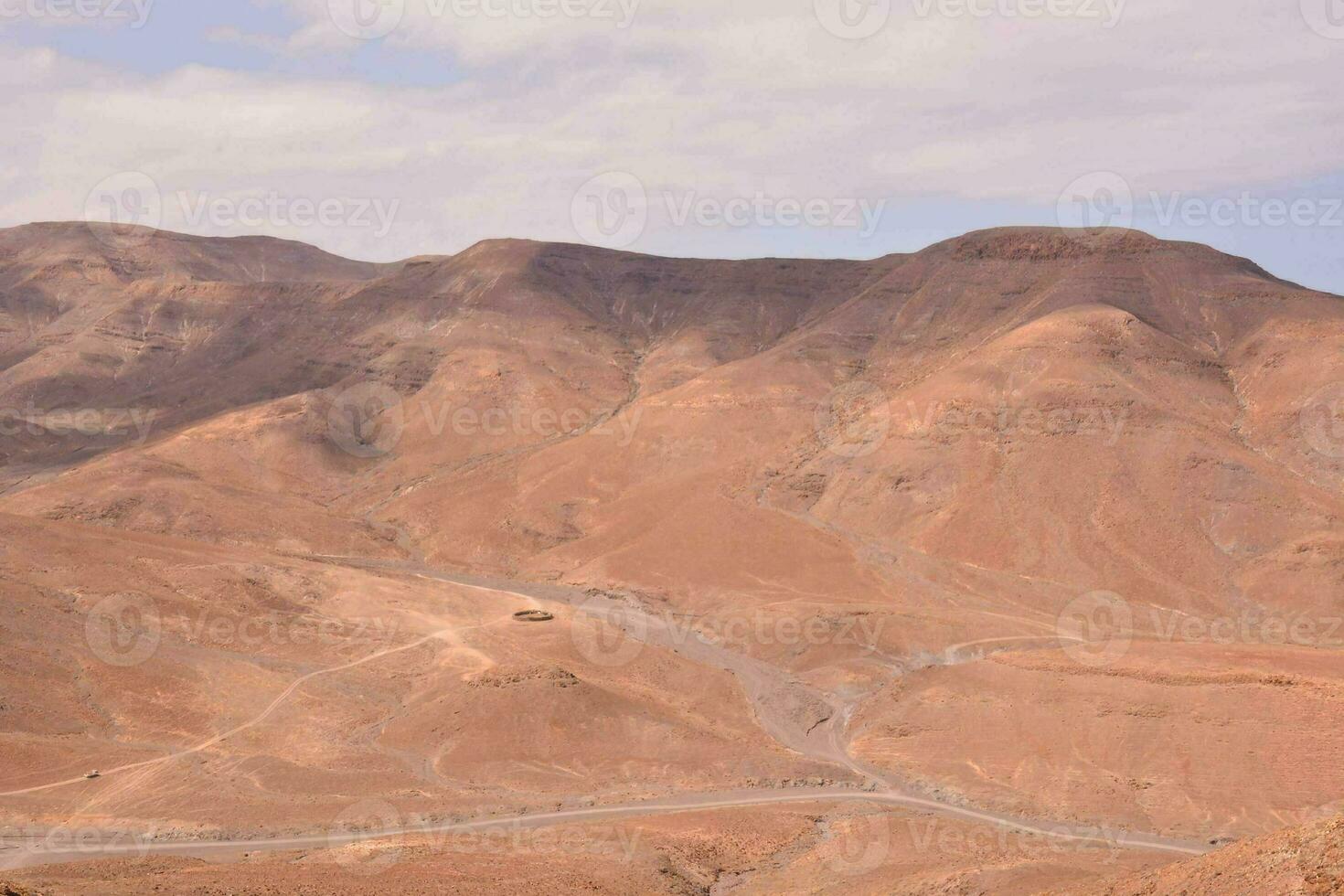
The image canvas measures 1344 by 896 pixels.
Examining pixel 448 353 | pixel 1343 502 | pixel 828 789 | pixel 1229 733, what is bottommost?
pixel 828 789

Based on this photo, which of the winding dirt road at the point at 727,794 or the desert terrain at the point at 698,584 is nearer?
the winding dirt road at the point at 727,794

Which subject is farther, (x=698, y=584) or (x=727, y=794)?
(x=698, y=584)

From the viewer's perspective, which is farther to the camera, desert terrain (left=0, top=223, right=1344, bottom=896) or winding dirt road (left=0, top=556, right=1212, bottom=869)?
desert terrain (left=0, top=223, right=1344, bottom=896)

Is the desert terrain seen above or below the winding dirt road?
above

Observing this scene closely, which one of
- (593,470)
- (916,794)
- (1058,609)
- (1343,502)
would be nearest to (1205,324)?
(1343,502)

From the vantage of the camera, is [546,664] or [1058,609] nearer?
[546,664]

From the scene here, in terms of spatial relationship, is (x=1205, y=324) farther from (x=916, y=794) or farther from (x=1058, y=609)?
(x=916, y=794)

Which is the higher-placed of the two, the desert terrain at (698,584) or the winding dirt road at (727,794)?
the desert terrain at (698,584)

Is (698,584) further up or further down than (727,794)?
further up
